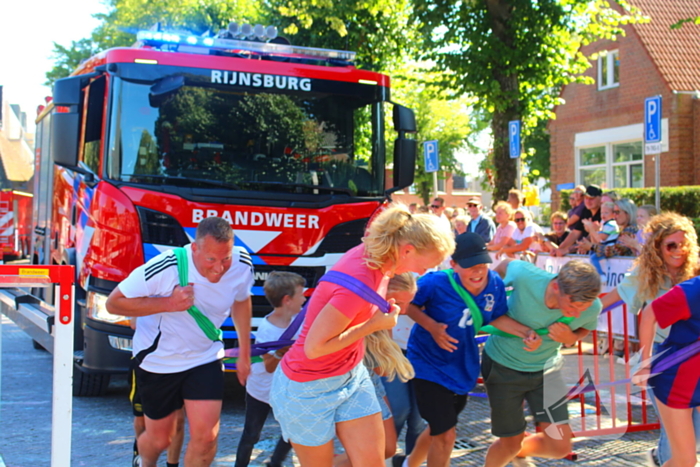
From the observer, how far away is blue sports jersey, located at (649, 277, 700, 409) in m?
3.87

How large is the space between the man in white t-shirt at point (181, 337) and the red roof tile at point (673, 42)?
22133mm

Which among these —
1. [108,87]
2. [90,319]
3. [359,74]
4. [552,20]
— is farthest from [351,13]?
[90,319]

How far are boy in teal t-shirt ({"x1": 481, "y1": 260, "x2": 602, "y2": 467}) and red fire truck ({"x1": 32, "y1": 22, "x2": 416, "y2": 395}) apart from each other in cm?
237

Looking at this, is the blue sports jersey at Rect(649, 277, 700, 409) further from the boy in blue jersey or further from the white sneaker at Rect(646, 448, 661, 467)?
the white sneaker at Rect(646, 448, 661, 467)

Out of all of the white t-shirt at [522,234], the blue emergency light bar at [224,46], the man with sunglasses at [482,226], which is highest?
the blue emergency light bar at [224,46]

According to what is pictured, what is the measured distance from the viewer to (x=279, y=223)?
6340 mm

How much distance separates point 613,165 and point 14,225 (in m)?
20.9

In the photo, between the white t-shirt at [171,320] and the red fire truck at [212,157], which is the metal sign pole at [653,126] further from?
the white t-shirt at [171,320]

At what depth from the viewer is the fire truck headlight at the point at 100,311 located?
238 inches

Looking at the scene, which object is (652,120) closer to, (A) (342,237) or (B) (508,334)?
(A) (342,237)

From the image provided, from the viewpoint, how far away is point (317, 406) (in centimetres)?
329

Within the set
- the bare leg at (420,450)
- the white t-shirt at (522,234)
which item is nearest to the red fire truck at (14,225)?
the white t-shirt at (522,234)

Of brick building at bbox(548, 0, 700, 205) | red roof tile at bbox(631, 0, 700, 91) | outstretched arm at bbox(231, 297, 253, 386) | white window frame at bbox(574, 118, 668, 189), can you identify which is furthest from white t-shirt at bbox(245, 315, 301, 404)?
red roof tile at bbox(631, 0, 700, 91)

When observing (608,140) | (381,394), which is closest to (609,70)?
(608,140)
